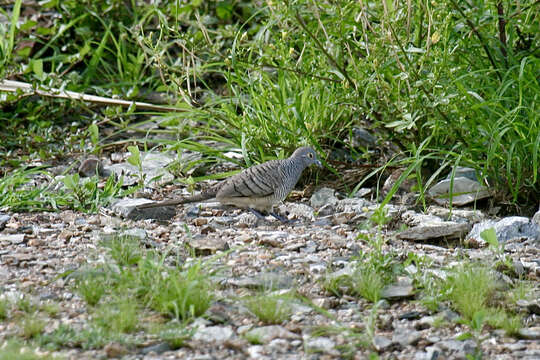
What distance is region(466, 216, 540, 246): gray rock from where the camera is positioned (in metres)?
4.99

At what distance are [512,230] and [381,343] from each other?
6.13 feet

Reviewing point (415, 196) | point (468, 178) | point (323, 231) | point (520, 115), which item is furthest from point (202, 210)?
point (520, 115)

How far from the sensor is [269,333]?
3.57 metres

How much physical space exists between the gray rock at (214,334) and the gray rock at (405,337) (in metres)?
0.70

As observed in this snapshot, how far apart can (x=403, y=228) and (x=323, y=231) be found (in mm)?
563

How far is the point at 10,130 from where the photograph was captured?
294 inches

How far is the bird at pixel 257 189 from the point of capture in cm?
539

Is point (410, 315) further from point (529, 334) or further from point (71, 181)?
point (71, 181)

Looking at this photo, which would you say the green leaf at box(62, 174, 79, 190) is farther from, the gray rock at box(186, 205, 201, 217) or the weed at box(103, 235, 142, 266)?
the weed at box(103, 235, 142, 266)

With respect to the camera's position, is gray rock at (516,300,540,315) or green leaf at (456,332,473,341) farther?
gray rock at (516,300,540,315)

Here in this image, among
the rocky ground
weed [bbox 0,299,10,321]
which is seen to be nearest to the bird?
the rocky ground

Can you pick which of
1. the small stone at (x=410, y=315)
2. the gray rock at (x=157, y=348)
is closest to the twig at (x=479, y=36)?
the small stone at (x=410, y=315)

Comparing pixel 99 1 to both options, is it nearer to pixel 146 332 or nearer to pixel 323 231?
pixel 323 231

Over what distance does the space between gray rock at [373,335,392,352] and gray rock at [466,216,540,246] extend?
159 cm
